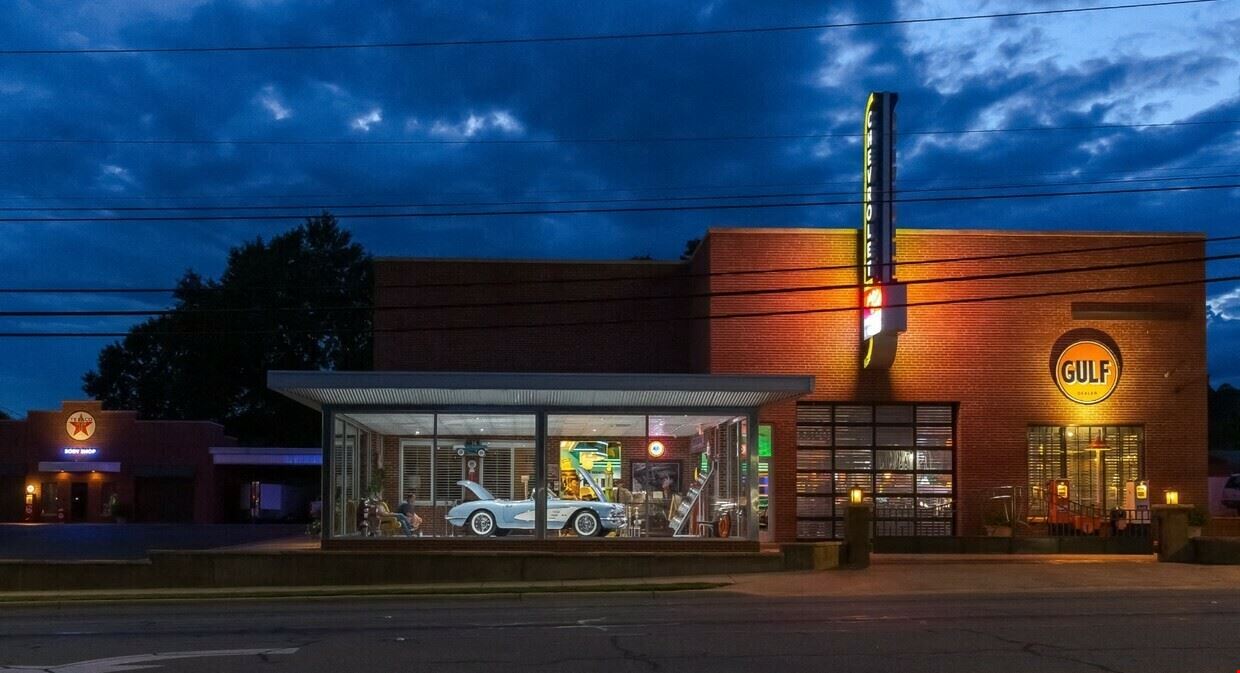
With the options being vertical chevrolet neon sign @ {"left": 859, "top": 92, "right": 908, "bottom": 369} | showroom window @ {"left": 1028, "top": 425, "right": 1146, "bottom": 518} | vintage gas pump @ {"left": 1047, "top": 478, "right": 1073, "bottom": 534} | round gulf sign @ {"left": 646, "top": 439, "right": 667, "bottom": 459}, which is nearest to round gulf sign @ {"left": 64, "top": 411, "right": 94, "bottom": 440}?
round gulf sign @ {"left": 646, "top": 439, "right": 667, "bottom": 459}

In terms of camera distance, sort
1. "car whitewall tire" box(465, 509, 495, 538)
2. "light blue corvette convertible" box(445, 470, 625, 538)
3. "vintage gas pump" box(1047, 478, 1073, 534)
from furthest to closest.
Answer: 1. "vintage gas pump" box(1047, 478, 1073, 534)
2. "car whitewall tire" box(465, 509, 495, 538)
3. "light blue corvette convertible" box(445, 470, 625, 538)

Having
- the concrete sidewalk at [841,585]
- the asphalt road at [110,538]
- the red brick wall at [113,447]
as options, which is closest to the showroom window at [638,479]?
the concrete sidewalk at [841,585]

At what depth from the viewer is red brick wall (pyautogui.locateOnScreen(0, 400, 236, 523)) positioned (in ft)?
177

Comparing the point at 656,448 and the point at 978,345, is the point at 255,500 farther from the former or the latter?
the point at 978,345

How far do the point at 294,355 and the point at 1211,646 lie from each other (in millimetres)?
67272

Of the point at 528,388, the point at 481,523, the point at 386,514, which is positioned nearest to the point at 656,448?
the point at 528,388

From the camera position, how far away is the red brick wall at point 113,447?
5394 centimetres

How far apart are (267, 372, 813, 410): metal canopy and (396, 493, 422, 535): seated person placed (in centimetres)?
209

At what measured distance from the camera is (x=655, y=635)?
1452 centimetres

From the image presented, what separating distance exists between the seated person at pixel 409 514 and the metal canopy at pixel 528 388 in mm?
2085

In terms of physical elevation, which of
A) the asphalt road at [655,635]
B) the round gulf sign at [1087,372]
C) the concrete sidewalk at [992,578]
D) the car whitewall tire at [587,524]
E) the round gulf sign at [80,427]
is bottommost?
the concrete sidewalk at [992,578]

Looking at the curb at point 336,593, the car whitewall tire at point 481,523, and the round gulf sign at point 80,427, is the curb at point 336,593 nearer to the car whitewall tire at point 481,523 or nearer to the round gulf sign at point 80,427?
the car whitewall tire at point 481,523

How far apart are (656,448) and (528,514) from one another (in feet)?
10.1

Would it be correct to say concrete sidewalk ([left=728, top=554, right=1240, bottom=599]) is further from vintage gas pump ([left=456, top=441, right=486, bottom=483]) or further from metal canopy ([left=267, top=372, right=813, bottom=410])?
vintage gas pump ([left=456, top=441, right=486, bottom=483])
